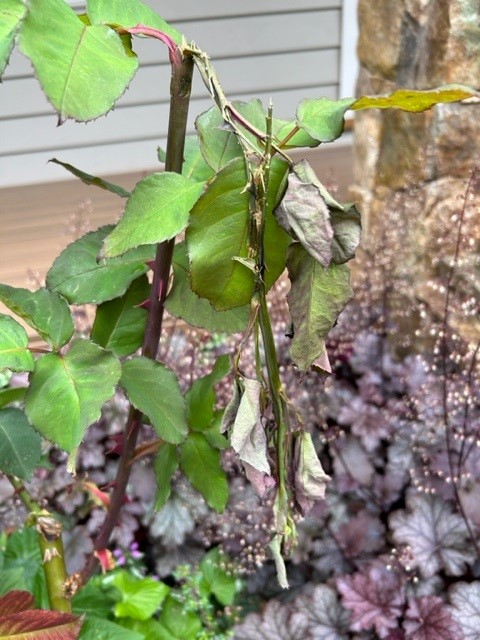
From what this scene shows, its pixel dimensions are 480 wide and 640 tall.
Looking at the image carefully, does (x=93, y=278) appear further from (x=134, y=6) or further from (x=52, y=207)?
(x=52, y=207)

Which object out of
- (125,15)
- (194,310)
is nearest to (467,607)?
(194,310)

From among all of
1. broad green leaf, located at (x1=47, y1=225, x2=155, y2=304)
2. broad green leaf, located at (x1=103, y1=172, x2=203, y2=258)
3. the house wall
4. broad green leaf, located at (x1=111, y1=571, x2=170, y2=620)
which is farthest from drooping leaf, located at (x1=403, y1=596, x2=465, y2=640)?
the house wall

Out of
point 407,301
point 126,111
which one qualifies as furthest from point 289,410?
point 126,111

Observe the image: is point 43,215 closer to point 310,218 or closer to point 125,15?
point 125,15

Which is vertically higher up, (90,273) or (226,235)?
(226,235)

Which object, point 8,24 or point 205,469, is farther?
point 205,469

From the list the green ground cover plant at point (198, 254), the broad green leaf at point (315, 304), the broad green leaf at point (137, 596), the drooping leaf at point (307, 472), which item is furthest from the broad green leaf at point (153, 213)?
the broad green leaf at point (137, 596)
